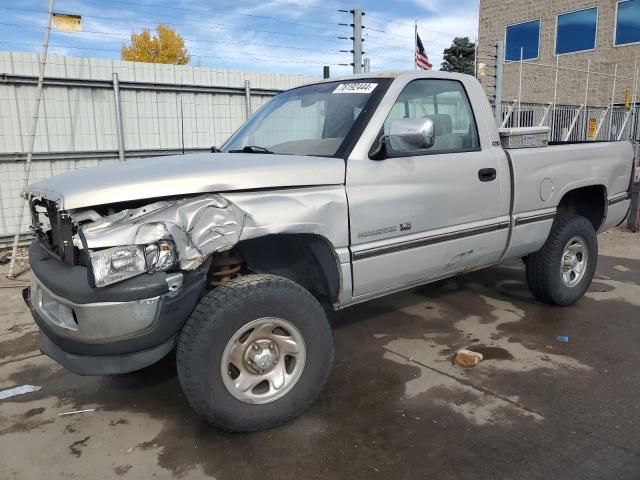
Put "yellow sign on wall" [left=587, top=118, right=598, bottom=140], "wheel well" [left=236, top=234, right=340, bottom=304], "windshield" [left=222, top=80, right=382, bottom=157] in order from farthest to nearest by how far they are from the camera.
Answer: "yellow sign on wall" [left=587, top=118, right=598, bottom=140] → "windshield" [left=222, top=80, right=382, bottom=157] → "wheel well" [left=236, top=234, right=340, bottom=304]

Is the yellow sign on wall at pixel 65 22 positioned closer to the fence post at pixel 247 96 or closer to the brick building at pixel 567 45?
the fence post at pixel 247 96

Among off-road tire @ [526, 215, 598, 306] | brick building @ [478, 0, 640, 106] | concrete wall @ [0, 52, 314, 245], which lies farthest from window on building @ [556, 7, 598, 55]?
off-road tire @ [526, 215, 598, 306]

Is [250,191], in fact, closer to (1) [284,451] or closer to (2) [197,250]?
(2) [197,250]

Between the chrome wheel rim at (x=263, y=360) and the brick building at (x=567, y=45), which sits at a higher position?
the brick building at (x=567, y=45)

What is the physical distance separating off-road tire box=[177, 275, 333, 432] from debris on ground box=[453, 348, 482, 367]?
1.19m

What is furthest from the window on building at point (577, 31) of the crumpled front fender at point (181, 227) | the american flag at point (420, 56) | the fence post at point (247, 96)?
the crumpled front fender at point (181, 227)

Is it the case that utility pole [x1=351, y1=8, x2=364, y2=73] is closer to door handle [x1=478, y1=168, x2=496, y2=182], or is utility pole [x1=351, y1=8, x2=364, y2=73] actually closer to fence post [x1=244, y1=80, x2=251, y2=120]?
fence post [x1=244, y1=80, x2=251, y2=120]

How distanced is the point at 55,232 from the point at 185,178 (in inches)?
31.5

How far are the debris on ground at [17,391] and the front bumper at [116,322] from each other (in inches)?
43.4

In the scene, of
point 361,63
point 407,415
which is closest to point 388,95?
point 407,415

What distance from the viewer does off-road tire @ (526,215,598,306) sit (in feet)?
15.4

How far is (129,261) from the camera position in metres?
2.44

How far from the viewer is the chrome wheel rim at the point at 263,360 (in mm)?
2787

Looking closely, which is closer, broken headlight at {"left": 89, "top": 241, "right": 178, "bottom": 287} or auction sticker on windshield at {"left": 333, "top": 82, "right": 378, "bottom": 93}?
broken headlight at {"left": 89, "top": 241, "right": 178, "bottom": 287}
